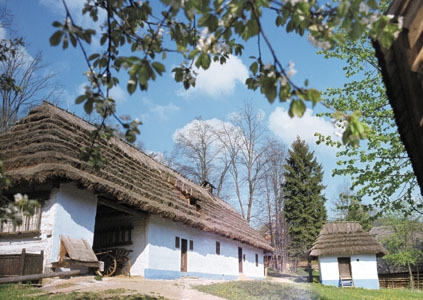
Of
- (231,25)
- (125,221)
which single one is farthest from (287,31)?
(125,221)

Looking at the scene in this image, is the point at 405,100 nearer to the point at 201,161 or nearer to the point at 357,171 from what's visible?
the point at 357,171

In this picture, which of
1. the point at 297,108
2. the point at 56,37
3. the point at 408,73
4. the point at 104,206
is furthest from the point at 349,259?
the point at 56,37

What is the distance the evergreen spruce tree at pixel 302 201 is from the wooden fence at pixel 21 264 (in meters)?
28.9

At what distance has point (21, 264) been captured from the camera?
387 inches

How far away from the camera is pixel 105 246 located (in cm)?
1539

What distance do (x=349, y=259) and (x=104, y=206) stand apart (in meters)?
17.6

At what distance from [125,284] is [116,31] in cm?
970

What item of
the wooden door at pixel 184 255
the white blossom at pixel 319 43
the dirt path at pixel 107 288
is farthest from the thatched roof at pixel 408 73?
the wooden door at pixel 184 255

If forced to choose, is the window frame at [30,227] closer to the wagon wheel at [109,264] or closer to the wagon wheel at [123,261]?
the wagon wheel at [109,264]

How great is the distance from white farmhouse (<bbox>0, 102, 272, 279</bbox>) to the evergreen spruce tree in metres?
15.8

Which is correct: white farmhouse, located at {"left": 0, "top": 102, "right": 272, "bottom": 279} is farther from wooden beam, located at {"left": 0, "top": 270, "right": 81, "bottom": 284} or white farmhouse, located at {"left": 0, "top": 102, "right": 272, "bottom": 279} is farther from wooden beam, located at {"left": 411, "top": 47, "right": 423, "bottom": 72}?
wooden beam, located at {"left": 411, "top": 47, "right": 423, "bottom": 72}

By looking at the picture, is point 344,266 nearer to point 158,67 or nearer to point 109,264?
point 109,264

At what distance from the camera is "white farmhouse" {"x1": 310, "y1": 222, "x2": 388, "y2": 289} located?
23.8 m

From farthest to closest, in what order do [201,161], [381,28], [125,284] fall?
[201,161] < [125,284] < [381,28]
